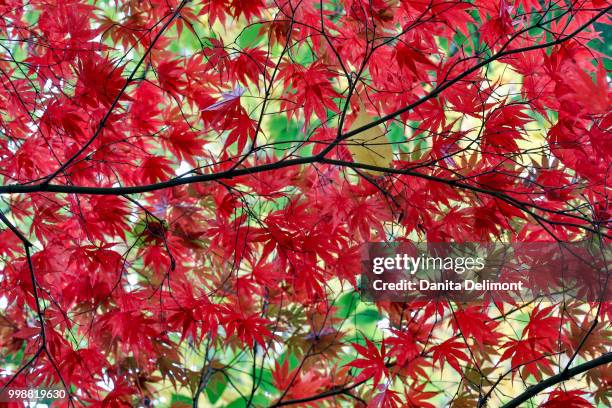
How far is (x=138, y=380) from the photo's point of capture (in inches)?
71.3

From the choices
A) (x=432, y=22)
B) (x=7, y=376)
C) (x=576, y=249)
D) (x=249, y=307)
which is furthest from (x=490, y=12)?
(x=7, y=376)

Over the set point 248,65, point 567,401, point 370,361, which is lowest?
point 567,401

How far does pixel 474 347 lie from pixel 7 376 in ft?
3.85

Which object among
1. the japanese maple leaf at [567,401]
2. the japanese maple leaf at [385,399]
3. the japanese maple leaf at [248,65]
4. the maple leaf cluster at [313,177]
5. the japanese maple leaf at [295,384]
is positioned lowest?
the japanese maple leaf at [567,401]

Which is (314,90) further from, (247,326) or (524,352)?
(524,352)

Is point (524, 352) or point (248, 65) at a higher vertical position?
point (248, 65)

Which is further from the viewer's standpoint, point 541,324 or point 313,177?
point 313,177

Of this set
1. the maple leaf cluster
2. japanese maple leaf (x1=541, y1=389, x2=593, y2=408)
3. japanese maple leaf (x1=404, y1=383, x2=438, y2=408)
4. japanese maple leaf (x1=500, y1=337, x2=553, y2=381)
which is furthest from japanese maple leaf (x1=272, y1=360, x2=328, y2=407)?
japanese maple leaf (x1=541, y1=389, x2=593, y2=408)

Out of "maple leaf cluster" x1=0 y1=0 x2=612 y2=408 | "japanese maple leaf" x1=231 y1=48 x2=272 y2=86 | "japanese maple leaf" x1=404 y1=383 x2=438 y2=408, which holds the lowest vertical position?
"japanese maple leaf" x1=404 y1=383 x2=438 y2=408

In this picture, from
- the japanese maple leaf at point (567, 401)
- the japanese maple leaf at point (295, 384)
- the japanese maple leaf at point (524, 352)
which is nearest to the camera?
the japanese maple leaf at point (567, 401)

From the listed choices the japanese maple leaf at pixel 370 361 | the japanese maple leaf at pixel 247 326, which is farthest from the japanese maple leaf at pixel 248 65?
the japanese maple leaf at pixel 370 361

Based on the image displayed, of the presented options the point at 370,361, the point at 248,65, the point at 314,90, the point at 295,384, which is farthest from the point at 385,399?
the point at 248,65

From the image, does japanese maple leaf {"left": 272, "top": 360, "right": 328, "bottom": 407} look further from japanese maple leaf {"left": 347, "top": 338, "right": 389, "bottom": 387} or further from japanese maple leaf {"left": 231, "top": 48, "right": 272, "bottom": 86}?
japanese maple leaf {"left": 231, "top": 48, "right": 272, "bottom": 86}

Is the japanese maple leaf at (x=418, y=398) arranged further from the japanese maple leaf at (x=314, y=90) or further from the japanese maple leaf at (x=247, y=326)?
the japanese maple leaf at (x=314, y=90)
